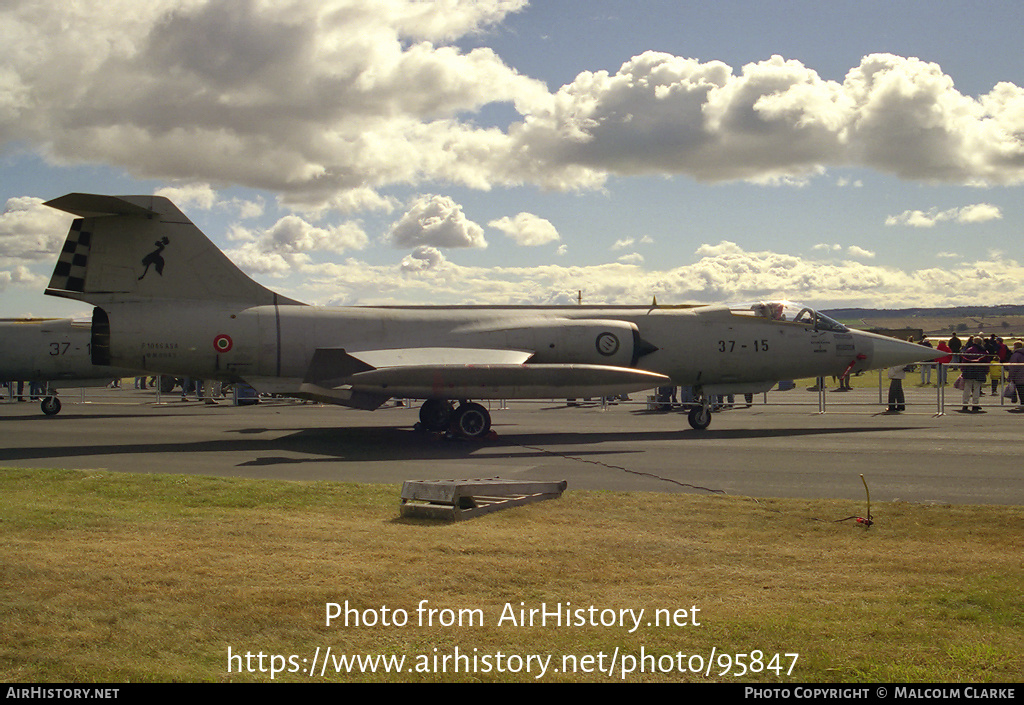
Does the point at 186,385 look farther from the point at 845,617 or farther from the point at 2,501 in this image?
the point at 845,617

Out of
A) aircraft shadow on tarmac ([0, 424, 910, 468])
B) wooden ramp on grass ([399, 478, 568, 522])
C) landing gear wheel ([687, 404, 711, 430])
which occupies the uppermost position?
landing gear wheel ([687, 404, 711, 430])

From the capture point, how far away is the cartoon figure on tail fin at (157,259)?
56.1 ft

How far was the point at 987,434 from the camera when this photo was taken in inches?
674

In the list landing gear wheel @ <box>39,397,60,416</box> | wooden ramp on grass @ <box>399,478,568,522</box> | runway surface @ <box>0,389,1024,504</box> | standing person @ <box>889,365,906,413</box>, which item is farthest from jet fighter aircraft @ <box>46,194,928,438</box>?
landing gear wheel @ <box>39,397,60,416</box>

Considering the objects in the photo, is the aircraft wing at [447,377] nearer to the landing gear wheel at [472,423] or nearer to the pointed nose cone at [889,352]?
the landing gear wheel at [472,423]

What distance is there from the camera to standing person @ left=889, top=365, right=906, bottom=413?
78.6ft

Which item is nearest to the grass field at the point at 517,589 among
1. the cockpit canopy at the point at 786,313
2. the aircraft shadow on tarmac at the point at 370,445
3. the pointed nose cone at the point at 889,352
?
the aircraft shadow on tarmac at the point at 370,445

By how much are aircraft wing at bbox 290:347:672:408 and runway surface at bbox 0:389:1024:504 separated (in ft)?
3.55

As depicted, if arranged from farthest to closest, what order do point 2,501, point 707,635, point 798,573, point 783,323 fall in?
point 783,323
point 2,501
point 798,573
point 707,635

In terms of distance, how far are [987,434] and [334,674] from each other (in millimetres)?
16715

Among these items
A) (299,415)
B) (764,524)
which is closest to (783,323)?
(764,524)

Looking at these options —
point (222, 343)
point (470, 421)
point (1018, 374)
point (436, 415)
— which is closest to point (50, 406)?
point (222, 343)

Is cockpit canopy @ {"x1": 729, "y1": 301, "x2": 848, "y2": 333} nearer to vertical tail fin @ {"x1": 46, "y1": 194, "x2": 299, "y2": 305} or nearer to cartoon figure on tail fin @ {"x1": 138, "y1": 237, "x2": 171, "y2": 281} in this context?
vertical tail fin @ {"x1": 46, "y1": 194, "x2": 299, "y2": 305}
